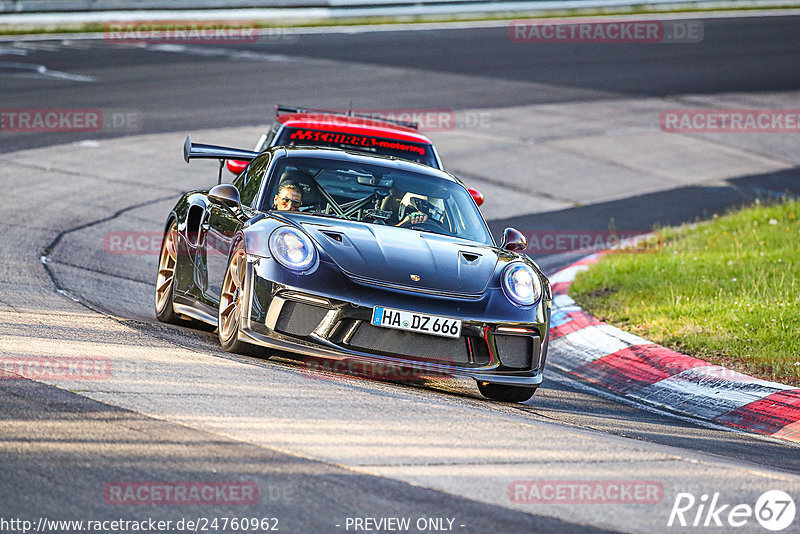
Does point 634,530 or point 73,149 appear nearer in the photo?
point 634,530

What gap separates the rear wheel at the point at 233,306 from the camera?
21.5 feet

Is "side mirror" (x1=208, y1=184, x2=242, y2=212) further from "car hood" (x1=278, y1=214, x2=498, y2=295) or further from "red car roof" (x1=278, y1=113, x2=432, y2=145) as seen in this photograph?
"red car roof" (x1=278, y1=113, x2=432, y2=145)

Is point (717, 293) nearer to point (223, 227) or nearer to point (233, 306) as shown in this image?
point (223, 227)

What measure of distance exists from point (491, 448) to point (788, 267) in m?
6.43

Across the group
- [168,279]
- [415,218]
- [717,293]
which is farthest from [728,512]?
[717,293]

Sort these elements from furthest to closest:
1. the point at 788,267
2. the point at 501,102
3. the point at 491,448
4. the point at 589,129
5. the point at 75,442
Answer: the point at 501,102 → the point at 589,129 → the point at 788,267 → the point at 491,448 → the point at 75,442

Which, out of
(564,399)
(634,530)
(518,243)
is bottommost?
(564,399)

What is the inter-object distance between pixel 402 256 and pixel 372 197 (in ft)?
3.68

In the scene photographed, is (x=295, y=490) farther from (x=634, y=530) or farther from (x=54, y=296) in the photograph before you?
(x=54, y=296)

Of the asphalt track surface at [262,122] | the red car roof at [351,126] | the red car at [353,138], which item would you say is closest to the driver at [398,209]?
the asphalt track surface at [262,122]

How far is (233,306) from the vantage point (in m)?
6.73

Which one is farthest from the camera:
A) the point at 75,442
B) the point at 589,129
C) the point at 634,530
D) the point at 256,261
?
the point at 589,129

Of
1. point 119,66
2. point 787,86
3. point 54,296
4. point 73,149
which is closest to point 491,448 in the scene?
point 54,296

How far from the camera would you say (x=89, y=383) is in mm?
5367
